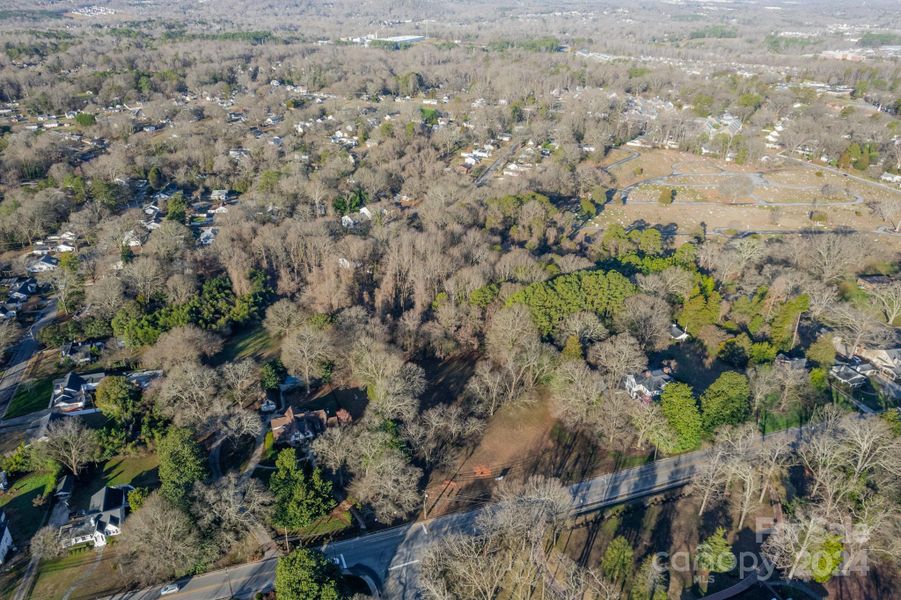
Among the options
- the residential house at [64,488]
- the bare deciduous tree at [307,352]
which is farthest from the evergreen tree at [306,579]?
the bare deciduous tree at [307,352]

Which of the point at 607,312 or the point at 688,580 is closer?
the point at 688,580

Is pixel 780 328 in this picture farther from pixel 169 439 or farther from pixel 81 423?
pixel 81 423

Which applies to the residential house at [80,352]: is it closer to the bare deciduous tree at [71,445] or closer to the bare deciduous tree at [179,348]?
the bare deciduous tree at [179,348]

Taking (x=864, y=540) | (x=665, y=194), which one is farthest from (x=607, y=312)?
(x=665, y=194)

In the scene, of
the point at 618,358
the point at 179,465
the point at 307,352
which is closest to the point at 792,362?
the point at 618,358

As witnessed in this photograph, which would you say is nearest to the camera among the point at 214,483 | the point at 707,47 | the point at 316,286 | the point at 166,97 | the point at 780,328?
the point at 214,483

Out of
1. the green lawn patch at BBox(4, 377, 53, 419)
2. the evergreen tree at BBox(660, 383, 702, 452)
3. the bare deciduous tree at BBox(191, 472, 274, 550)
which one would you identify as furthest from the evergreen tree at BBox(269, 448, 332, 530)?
the green lawn patch at BBox(4, 377, 53, 419)

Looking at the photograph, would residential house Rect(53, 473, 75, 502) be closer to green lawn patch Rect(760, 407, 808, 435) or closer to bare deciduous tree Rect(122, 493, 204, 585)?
bare deciduous tree Rect(122, 493, 204, 585)
